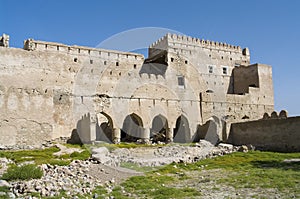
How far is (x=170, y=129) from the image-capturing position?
31422mm

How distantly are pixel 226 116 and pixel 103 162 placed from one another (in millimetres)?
20560

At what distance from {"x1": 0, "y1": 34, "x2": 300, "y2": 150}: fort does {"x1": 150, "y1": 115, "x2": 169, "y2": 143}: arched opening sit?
11cm

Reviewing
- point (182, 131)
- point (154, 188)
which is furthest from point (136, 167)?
point (182, 131)

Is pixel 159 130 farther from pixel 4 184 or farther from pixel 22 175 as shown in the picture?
pixel 4 184

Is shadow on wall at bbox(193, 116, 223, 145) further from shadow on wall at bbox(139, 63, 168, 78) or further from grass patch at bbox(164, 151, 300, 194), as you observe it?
grass patch at bbox(164, 151, 300, 194)

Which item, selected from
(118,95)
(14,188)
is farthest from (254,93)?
(14,188)

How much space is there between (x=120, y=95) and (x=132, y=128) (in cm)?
458

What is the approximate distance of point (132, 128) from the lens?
32656 mm

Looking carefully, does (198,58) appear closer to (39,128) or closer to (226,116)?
(226,116)

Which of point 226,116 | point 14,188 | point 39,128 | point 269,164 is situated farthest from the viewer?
point 226,116

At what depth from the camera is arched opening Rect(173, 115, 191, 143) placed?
32.4 metres

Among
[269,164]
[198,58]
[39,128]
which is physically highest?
[198,58]

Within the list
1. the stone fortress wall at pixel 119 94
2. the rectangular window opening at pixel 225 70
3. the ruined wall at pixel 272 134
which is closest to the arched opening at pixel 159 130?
the stone fortress wall at pixel 119 94

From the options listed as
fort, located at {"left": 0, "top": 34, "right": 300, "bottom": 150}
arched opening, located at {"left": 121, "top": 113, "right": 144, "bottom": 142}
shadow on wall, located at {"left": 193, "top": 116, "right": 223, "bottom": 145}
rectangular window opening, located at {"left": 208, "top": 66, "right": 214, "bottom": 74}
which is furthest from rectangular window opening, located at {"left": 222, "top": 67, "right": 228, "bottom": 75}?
arched opening, located at {"left": 121, "top": 113, "right": 144, "bottom": 142}
